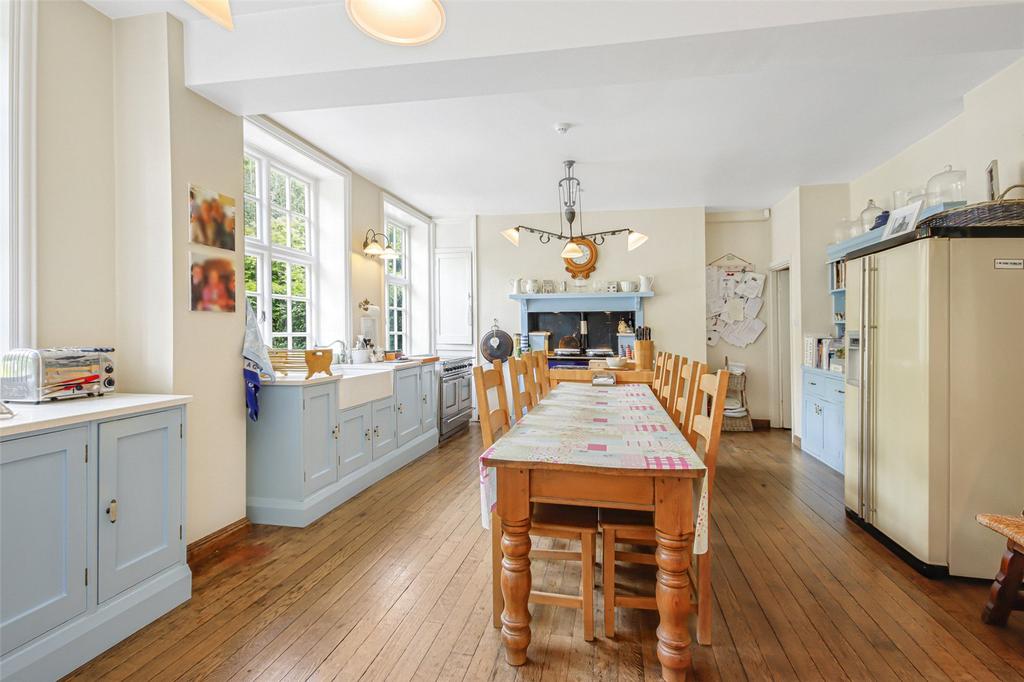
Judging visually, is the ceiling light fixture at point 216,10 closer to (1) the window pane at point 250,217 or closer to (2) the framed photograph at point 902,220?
(1) the window pane at point 250,217

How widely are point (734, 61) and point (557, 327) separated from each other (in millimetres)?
4310

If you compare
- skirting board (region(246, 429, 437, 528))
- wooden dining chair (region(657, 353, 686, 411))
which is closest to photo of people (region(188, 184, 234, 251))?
skirting board (region(246, 429, 437, 528))

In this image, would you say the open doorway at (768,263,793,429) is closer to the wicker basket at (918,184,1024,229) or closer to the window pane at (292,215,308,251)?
the wicker basket at (918,184,1024,229)

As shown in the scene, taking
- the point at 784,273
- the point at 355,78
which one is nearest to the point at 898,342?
the point at 355,78

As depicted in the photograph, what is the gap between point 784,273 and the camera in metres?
6.02

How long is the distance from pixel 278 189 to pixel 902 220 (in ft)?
15.7

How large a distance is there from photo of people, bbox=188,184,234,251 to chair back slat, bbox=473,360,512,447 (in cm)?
175

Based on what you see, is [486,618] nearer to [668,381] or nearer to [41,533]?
[41,533]

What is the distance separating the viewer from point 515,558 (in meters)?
1.80

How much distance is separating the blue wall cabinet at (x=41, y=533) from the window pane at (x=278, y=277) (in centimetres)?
227

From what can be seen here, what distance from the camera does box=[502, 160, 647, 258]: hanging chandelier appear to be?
14.9 ft

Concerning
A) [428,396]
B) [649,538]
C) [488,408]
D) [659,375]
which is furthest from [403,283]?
[649,538]

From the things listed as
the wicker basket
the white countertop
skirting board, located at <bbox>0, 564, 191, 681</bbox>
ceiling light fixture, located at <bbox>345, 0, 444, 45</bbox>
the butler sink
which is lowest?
skirting board, located at <bbox>0, 564, 191, 681</bbox>

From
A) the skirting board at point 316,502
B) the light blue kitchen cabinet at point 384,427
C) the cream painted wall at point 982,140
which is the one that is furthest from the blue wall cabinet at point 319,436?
the cream painted wall at point 982,140
